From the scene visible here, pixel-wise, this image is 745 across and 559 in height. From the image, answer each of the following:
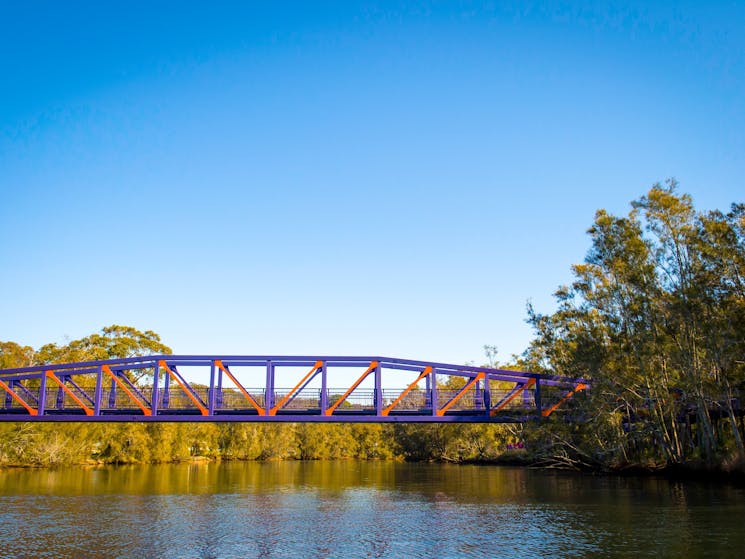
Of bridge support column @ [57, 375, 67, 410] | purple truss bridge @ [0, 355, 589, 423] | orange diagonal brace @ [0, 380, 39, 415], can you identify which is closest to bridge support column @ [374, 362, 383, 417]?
purple truss bridge @ [0, 355, 589, 423]

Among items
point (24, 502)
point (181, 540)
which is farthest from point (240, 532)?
point (24, 502)

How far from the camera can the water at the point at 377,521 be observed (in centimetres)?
1936

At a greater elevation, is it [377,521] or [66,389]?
[66,389]

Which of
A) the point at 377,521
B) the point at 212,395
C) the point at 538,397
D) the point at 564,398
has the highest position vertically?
the point at 212,395

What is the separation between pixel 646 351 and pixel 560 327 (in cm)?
967

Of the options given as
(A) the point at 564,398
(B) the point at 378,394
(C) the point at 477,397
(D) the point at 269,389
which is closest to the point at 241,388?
(D) the point at 269,389

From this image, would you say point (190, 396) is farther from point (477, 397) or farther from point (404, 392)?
point (477, 397)

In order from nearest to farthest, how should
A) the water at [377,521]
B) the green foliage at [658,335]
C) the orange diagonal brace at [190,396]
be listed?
the water at [377,521] < the green foliage at [658,335] < the orange diagonal brace at [190,396]

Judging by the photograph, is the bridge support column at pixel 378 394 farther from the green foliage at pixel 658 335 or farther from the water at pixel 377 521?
the green foliage at pixel 658 335

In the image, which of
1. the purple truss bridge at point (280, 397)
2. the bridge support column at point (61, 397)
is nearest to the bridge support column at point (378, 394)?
the purple truss bridge at point (280, 397)

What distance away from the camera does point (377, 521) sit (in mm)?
26062

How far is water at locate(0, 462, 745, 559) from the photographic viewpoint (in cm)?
1936

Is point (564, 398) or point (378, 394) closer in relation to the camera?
point (378, 394)

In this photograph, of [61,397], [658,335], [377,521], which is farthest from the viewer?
[61,397]
